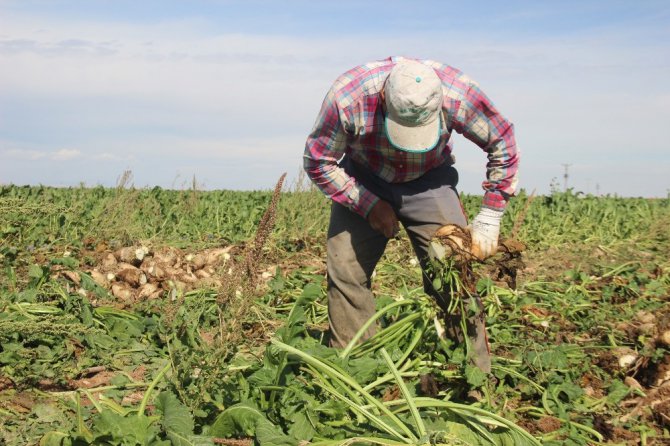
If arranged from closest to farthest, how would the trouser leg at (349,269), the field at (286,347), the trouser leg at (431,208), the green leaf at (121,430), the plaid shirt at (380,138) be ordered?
the green leaf at (121,430), the field at (286,347), the plaid shirt at (380,138), the trouser leg at (431,208), the trouser leg at (349,269)

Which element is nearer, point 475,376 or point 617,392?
point 475,376

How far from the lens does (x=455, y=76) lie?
3.73 metres

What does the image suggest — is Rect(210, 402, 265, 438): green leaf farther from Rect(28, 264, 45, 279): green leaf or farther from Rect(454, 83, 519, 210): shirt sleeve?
Rect(28, 264, 45, 279): green leaf

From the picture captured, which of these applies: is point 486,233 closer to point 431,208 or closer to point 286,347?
point 431,208

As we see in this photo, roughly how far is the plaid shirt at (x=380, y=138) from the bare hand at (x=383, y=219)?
0.11ft

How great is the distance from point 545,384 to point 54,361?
2.69m

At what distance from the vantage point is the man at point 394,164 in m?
3.54

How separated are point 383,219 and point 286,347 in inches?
45.5

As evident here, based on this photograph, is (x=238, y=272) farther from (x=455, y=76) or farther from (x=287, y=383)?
(x=455, y=76)

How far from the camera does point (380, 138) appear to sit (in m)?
3.83

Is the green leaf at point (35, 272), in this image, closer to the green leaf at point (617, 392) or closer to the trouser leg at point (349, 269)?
the trouser leg at point (349, 269)

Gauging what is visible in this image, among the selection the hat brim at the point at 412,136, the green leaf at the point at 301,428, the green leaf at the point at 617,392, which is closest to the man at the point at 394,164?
the hat brim at the point at 412,136

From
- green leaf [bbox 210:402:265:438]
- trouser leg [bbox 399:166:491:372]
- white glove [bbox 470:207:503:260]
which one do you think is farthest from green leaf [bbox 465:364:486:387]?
green leaf [bbox 210:402:265:438]

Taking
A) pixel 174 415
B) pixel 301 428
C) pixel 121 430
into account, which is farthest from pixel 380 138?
pixel 121 430
